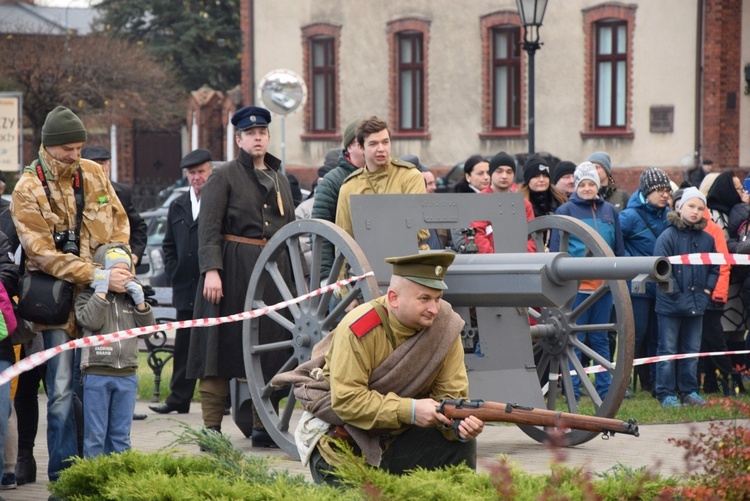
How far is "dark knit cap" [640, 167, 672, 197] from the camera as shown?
10.6 m

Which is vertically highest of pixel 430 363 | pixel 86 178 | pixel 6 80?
pixel 6 80

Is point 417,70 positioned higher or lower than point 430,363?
higher

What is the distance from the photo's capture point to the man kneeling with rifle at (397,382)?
212 inches

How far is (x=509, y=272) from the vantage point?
710 centimetres

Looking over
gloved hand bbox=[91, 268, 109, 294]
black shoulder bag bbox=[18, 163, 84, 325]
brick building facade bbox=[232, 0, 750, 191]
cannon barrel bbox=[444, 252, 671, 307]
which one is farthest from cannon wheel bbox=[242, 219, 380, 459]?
brick building facade bbox=[232, 0, 750, 191]

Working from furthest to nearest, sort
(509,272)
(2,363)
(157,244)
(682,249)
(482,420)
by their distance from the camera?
(157,244), (682,249), (509,272), (2,363), (482,420)

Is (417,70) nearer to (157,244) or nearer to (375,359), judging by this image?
(157,244)

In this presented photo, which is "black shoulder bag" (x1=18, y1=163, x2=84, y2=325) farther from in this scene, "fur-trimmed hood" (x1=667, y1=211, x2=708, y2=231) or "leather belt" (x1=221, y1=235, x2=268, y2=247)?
"fur-trimmed hood" (x1=667, y1=211, x2=708, y2=231)

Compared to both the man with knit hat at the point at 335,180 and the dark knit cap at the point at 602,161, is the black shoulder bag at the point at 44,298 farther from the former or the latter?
the dark knit cap at the point at 602,161

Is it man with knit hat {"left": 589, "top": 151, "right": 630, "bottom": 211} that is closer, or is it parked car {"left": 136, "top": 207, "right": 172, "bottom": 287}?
man with knit hat {"left": 589, "top": 151, "right": 630, "bottom": 211}

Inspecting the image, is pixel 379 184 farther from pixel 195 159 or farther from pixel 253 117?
pixel 195 159

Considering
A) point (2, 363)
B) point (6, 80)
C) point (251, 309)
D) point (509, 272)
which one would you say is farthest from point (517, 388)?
point (6, 80)

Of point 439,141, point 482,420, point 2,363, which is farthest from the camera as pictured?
point 439,141

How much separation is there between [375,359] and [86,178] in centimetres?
223
